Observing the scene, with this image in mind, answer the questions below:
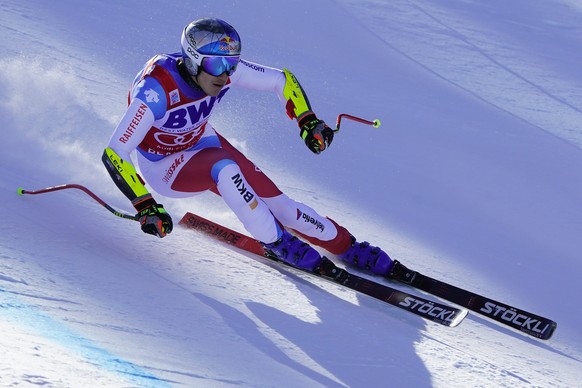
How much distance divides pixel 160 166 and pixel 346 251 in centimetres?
116

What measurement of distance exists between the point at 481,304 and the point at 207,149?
1.68 meters

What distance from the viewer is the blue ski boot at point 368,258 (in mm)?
5320

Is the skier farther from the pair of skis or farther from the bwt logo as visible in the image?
the pair of skis

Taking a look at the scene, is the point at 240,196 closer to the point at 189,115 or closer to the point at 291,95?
the point at 189,115

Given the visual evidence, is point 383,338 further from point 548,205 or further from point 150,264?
point 548,205

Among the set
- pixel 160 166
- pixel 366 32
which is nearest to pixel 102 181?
pixel 160 166

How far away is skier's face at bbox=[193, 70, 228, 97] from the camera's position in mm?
4888

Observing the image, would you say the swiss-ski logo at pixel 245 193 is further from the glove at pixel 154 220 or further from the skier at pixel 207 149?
the glove at pixel 154 220

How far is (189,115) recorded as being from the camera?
16.5ft

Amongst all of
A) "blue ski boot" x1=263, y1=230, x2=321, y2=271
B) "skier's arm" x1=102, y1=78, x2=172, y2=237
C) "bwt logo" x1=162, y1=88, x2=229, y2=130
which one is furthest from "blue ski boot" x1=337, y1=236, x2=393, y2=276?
"skier's arm" x1=102, y1=78, x2=172, y2=237

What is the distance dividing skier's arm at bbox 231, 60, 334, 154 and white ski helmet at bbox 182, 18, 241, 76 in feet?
1.78

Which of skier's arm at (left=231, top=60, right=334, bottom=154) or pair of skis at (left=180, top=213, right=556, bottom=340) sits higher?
skier's arm at (left=231, top=60, right=334, bottom=154)

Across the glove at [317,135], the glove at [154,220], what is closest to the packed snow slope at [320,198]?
the glove at [154,220]

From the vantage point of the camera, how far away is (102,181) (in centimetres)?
591
